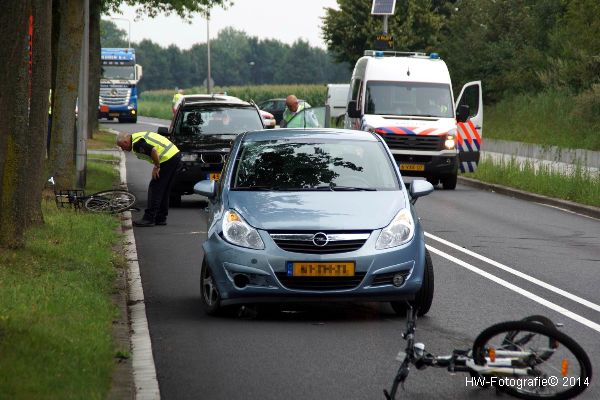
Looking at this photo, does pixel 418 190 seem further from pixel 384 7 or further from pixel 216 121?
pixel 384 7

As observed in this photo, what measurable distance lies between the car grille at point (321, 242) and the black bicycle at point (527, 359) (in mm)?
2796

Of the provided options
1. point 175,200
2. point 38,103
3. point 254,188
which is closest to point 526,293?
point 254,188

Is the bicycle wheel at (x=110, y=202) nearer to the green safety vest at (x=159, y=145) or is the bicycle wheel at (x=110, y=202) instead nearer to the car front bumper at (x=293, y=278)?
the green safety vest at (x=159, y=145)

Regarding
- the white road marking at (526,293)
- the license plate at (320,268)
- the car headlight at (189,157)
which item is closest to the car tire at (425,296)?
the license plate at (320,268)

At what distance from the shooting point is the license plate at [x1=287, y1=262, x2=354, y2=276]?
10414 mm

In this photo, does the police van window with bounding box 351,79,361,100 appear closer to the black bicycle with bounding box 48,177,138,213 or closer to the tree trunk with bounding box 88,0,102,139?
the tree trunk with bounding box 88,0,102,139

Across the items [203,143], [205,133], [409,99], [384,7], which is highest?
[384,7]

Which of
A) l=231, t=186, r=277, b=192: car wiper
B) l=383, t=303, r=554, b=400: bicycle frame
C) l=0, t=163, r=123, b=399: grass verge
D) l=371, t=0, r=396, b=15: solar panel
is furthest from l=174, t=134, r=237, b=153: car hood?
l=371, t=0, r=396, b=15: solar panel

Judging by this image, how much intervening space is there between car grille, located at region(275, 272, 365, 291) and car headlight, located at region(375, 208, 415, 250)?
30 centimetres

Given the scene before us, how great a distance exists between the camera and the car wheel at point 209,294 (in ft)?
35.6

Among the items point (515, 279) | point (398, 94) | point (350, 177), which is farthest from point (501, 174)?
point (350, 177)

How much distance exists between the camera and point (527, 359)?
7.63 metres

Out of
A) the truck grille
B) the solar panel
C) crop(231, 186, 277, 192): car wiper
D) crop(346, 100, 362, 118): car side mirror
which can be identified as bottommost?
the truck grille

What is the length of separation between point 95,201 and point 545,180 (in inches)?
394
